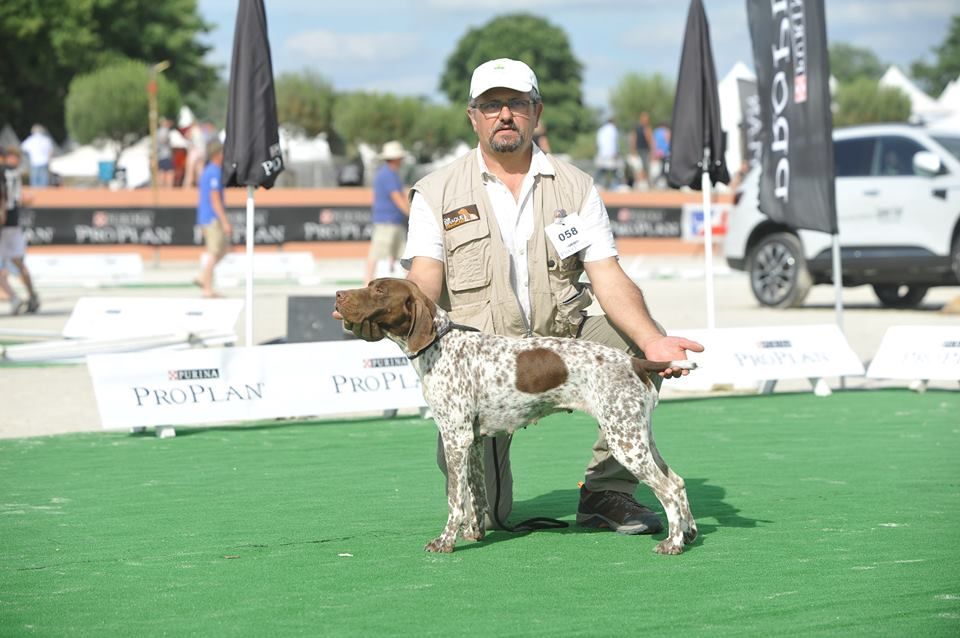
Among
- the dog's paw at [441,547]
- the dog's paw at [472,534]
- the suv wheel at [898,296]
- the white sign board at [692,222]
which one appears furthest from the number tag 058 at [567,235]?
the white sign board at [692,222]

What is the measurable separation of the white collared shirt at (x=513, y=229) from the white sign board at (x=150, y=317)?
6.55m

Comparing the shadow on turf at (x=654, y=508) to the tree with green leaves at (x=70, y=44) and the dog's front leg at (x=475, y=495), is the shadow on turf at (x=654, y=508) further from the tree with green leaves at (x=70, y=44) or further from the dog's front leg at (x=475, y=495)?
the tree with green leaves at (x=70, y=44)

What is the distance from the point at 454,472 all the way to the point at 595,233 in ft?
4.24

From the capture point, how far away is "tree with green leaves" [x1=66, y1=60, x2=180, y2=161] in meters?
54.5

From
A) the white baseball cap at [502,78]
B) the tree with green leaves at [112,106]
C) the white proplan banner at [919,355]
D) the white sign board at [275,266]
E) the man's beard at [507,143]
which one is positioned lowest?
the white sign board at [275,266]

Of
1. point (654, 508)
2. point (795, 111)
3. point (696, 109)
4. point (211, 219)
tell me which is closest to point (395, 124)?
point (211, 219)

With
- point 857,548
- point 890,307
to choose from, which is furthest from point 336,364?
point 890,307

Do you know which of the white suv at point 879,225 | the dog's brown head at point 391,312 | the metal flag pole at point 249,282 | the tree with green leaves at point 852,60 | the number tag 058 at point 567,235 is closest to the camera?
the dog's brown head at point 391,312

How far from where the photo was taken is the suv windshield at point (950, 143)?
60.3 ft

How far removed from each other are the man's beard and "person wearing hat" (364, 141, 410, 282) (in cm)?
1320

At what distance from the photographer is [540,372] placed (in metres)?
6.11

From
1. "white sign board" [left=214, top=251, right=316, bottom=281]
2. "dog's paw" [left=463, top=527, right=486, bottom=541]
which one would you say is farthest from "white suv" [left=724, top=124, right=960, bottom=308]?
"dog's paw" [left=463, top=527, right=486, bottom=541]

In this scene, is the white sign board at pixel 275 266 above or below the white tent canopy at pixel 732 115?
below

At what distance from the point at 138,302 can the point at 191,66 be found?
56038 mm
